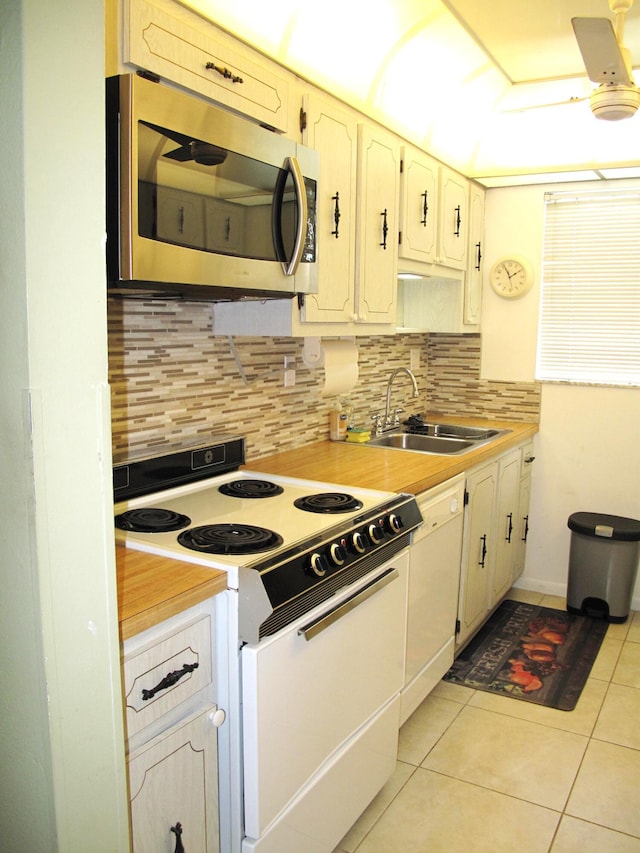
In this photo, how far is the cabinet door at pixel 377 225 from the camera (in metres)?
2.62

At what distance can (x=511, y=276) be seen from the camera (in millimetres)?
4004

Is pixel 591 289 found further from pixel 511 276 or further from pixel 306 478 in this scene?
pixel 306 478

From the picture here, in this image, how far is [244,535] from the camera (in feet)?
5.84

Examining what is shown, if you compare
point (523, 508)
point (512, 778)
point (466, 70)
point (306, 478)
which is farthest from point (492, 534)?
point (466, 70)

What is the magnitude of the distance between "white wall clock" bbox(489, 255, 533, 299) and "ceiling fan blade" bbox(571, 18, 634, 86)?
6.12 ft

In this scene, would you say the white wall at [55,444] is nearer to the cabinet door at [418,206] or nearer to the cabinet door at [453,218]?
the cabinet door at [418,206]

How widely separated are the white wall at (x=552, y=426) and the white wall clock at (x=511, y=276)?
2.0 inches

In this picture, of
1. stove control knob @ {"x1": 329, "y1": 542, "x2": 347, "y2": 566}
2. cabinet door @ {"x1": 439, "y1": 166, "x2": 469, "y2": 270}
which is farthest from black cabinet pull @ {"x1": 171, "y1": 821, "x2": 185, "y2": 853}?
cabinet door @ {"x1": 439, "y1": 166, "x2": 469, "y2": 270}

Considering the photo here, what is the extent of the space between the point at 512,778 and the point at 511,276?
264cm

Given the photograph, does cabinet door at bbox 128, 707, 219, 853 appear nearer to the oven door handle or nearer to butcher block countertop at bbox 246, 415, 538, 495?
the oven door handle

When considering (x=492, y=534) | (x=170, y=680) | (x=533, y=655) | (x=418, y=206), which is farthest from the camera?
(x=492, y=534)

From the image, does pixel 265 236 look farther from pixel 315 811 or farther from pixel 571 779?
pixel 571 779

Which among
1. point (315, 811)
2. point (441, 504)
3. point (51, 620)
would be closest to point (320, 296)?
point (441, 504)

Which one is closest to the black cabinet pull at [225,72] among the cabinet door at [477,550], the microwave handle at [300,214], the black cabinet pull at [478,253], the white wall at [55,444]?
the microwave handle at [300,214]
